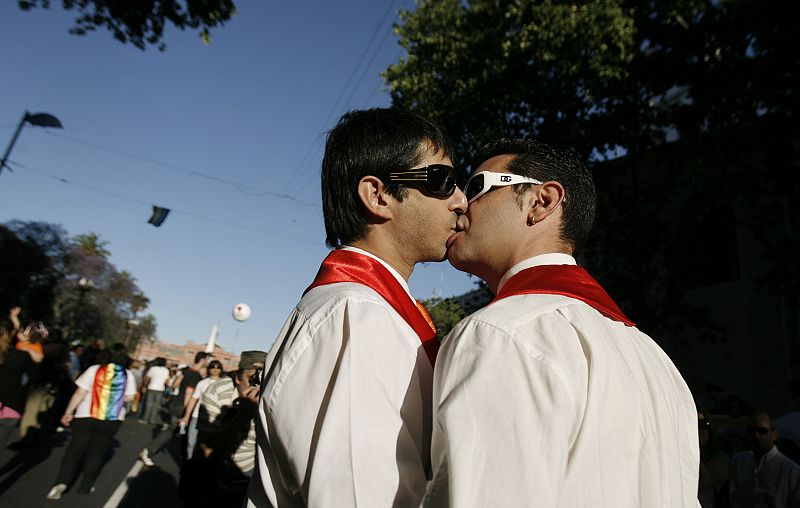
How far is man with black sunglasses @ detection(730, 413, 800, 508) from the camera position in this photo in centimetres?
566

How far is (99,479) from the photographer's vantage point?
869 centimetres

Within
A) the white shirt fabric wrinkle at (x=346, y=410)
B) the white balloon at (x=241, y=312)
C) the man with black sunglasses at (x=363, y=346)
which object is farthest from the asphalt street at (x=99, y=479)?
the white balloon at (x=241, y=312)

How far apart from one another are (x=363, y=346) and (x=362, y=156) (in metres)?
0.79

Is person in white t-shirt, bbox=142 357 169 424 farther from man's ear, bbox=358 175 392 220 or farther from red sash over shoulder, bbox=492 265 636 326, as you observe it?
red sash over shoulder, bbox=492 265 636 326

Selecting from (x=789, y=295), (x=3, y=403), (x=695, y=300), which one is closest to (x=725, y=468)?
(x=789, y=295)

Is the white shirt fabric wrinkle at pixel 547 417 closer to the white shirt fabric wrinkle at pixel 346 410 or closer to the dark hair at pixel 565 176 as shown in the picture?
the white shirt fabric wrinkle at pixel 346 410

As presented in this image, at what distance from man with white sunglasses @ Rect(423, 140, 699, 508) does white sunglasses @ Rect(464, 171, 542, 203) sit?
1.47 ft

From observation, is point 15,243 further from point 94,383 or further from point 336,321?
point 336,321

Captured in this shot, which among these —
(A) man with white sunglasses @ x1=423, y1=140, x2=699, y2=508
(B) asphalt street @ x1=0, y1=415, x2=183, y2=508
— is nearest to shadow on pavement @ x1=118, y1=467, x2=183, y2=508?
(B) asphalt street @ x1=0, y1=415, x2=183, y2=508

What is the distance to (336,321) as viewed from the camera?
1.41 m

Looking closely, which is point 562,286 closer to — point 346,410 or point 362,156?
point 346,410

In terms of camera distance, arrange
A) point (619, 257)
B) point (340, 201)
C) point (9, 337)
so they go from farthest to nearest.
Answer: point (619, 257) → point (9, 337) → point (340, 201)

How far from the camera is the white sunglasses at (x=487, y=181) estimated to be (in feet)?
6.71

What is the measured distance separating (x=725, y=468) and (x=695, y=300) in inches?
439
